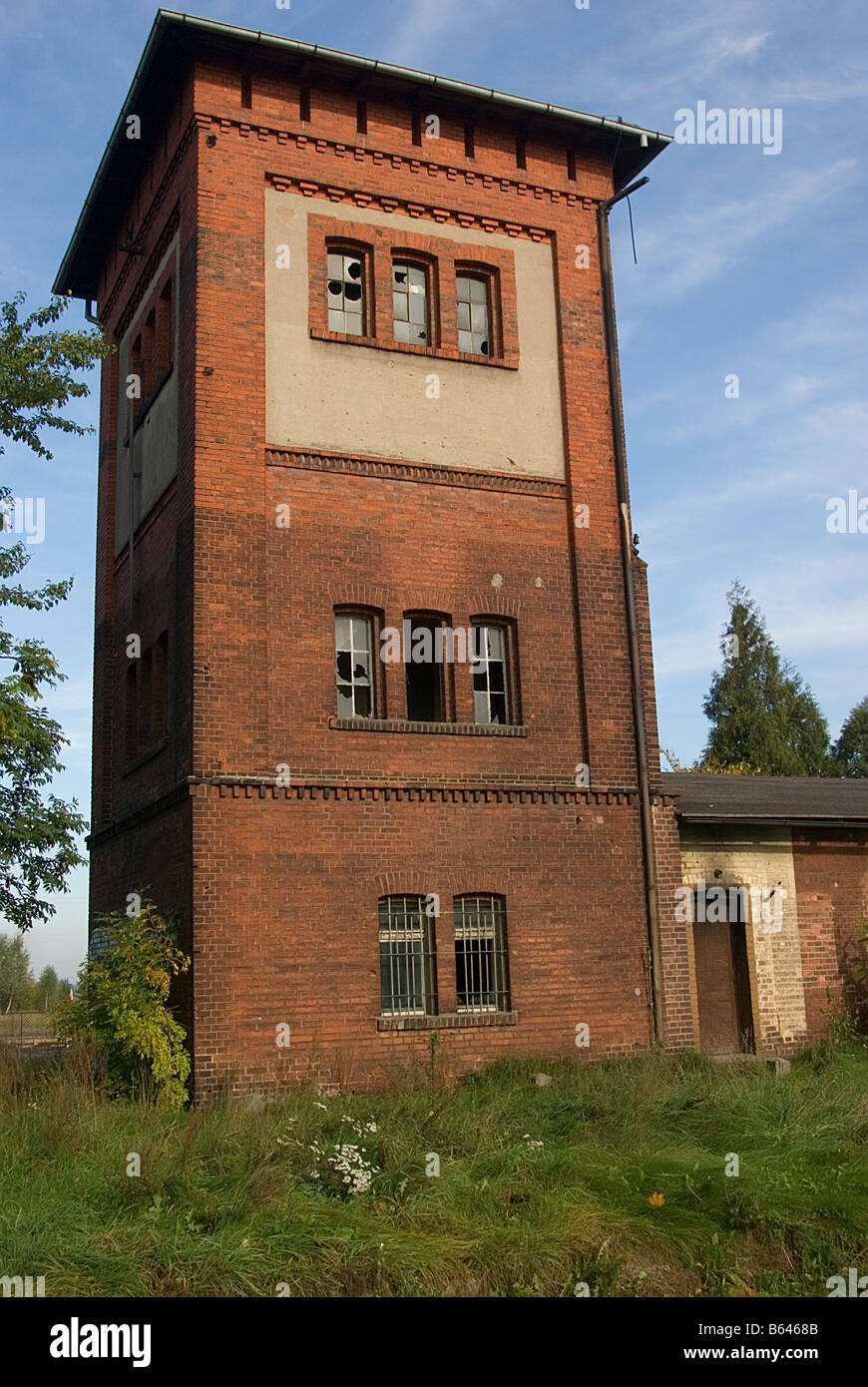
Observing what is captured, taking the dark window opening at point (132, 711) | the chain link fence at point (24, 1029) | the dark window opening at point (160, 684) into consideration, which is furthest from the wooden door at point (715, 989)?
the chain link fence at point (24, 1029)

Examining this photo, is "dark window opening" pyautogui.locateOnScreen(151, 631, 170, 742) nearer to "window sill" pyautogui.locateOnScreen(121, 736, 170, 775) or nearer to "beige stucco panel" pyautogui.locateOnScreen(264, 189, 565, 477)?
"window sill" pyautogui.locateOnScreen(121, 736, 170, 775)

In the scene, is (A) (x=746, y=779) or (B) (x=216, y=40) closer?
(B) (x=216, y=40)

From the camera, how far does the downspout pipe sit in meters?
14.6

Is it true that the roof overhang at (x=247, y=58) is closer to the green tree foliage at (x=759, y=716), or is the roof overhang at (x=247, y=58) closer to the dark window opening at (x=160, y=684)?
the dark window opening at (x=160, y=684)

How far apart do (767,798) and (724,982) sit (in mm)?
3295

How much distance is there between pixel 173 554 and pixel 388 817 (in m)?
3.96

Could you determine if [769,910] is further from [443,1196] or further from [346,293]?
[346,293]

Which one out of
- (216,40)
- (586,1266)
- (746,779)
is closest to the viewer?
(586,1266)

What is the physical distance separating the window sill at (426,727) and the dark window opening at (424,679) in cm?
34

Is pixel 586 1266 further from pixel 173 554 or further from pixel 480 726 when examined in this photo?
pixel 173 554

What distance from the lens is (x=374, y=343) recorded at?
14.9 metres

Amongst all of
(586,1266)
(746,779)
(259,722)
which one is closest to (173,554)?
(259,722)

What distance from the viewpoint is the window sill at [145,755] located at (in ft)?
47.0

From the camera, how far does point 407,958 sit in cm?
1365
